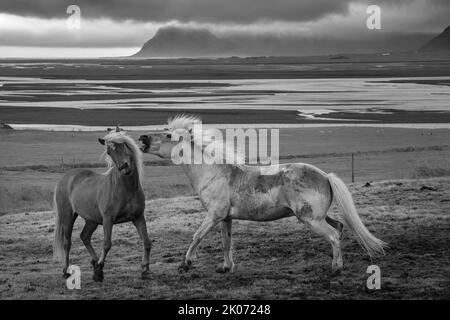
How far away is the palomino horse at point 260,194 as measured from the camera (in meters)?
10.3

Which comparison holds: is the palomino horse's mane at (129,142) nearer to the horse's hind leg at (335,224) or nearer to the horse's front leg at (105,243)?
the horse's front leg at (105,243)

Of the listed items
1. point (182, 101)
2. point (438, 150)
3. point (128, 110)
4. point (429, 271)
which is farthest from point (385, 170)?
point (182, 101)

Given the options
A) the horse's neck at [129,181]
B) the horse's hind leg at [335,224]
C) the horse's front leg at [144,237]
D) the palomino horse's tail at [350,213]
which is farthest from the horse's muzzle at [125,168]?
the horse's hind leg at [335,224]

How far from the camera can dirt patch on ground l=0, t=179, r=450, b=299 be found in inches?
389

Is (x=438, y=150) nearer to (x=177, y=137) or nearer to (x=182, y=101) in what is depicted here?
(x=177, y=137)

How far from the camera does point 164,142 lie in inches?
436

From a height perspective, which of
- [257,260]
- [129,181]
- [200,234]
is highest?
[129,181]

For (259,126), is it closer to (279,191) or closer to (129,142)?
(279,191)

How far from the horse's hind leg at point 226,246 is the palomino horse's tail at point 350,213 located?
1.65m

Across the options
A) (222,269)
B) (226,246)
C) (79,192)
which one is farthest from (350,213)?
(79,192)

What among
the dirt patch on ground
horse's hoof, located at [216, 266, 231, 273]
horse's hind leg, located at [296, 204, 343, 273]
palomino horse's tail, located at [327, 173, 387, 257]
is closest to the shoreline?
the dirt patch on ground

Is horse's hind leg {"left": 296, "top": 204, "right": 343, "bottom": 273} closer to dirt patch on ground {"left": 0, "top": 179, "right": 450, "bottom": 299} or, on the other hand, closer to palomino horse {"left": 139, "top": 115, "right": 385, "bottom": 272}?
palomino horse {"left": 139, "top": 115, "right": 385, "bottom": 272}

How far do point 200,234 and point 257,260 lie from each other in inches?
77.9

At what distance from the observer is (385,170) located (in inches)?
1277
